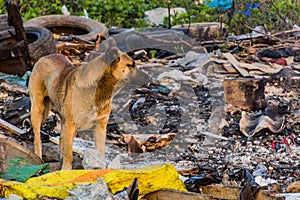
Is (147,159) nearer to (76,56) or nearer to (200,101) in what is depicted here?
(200,101)

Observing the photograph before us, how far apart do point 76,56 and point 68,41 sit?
55 centimetres

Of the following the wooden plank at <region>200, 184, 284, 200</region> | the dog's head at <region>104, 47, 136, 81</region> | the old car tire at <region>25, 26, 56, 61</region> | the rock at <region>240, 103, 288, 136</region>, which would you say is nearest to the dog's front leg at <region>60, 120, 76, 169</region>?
the dog's head at <region>104, 47, 136, 81</region>

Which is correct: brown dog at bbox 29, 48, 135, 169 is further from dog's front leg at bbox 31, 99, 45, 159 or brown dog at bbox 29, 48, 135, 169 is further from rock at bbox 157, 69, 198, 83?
rock at bbox 157, 69, 198, 83

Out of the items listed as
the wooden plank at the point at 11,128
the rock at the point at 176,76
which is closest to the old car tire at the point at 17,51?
the rock at the point at 176,76

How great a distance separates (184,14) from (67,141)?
7.26 metres

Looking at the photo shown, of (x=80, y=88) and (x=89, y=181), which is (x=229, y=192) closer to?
(x=89, y=181)

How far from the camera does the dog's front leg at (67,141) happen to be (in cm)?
530

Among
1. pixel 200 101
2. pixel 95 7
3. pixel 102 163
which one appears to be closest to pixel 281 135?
pixel 200 101

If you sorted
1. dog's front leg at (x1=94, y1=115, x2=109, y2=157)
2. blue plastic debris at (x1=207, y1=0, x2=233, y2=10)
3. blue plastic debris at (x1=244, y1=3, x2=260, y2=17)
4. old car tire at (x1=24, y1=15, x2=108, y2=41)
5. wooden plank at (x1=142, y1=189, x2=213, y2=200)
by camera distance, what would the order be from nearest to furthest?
wooden plank at (x1=142, y1=189, x2=213, y2=200)
dog's front leg at (x1=94, y1=115, x2=109, y2=157)
old car tire at (x1=24, y1=15, x2=108, y2=41)
blue plastic debris at (x1=244, y1=3, x2=260, y2=17)
blue plastic debris at (x1=207, y1=0, x2=233, y2=10)

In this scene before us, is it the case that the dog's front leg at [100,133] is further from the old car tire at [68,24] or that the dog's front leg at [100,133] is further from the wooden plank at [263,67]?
the old car tire at [68,24]

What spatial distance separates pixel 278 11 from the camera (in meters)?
10.9

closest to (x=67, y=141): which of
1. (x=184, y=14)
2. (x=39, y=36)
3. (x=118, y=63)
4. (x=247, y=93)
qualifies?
(x=118, y=63)

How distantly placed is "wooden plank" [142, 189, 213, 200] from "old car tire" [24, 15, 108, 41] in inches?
262

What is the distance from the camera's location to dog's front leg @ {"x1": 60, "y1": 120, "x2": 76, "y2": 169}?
5.30m
